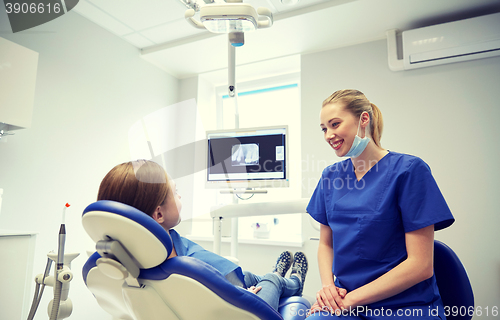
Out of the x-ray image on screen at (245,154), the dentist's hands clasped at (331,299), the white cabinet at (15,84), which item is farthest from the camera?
the x-ray image on screen at (245,154)

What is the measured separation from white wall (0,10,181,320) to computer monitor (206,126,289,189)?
3.08ft

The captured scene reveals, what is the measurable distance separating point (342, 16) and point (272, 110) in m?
1.18

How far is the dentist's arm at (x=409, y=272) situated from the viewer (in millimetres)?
897

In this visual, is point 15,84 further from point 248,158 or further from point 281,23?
point 281,23

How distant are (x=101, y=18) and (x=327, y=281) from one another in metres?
2.40

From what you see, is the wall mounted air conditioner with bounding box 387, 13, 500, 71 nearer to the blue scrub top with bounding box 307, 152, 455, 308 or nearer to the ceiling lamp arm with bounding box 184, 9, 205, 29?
the blue scrub top with bounding box 307, 152, 455, 308

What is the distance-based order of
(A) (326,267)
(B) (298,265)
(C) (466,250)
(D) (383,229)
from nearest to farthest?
1. (D) (383,229)
2. (A) (326,267)
3. (B) (298,265)
4. (C) (466,250)

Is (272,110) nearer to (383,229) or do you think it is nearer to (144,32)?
(144,32)

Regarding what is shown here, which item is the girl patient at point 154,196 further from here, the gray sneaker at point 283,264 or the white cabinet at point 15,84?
the white cabinet at point 15,84

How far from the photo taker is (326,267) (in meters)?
1.14

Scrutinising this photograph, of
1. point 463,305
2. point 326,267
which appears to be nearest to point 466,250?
point 463,305

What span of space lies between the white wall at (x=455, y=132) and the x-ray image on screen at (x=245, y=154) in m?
0.79

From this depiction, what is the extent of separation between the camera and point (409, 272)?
90cm

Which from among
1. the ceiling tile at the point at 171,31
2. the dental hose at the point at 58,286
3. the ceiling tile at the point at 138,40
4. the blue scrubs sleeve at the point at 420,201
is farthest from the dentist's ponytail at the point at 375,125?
the ceiling tile at the point at 138,40
